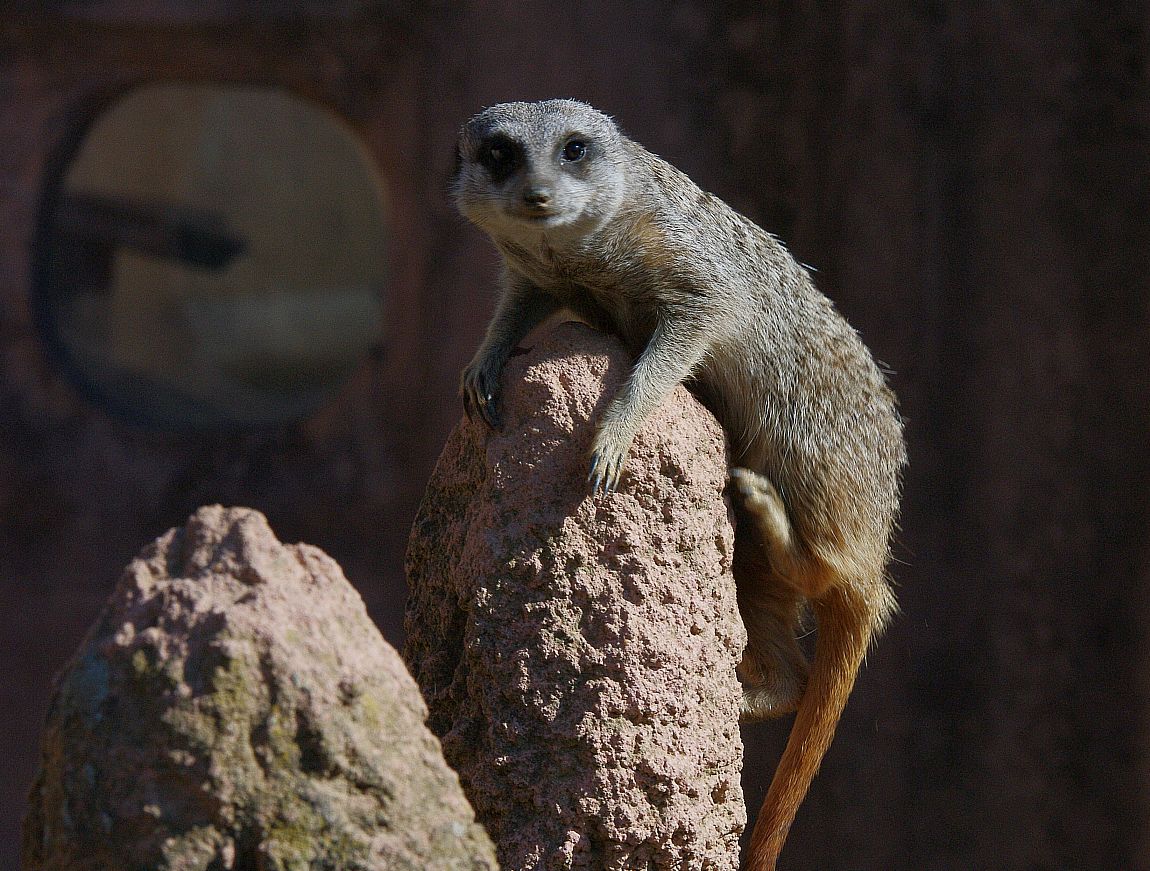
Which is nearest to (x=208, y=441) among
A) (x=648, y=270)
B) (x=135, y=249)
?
(x=135, y=249)

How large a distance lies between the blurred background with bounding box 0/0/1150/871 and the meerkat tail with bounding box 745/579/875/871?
1667 mm

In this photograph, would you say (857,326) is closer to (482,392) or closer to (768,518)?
(768,518)

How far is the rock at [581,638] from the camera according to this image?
168 cm

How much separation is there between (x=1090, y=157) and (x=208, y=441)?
3.09m

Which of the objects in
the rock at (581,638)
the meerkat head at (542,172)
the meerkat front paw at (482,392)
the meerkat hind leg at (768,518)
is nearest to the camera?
the rock at (581,638)

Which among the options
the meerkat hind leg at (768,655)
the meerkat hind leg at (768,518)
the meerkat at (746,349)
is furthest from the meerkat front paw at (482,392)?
the meerkat hind leg at (768,655)

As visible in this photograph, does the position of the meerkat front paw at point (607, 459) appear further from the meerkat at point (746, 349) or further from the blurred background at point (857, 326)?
the blurred background at point (857, 326)

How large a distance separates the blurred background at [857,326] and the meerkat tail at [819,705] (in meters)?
1.67

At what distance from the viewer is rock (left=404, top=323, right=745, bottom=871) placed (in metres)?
1.68

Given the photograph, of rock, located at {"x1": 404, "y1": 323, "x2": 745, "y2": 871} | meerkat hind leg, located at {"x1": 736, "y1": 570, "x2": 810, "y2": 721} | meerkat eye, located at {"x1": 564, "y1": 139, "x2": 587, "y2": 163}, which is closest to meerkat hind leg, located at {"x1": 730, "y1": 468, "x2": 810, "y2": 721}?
meerkat hind leg, located at {"x1": 736, "y1": 570, "x2": 810, "y2": 721}

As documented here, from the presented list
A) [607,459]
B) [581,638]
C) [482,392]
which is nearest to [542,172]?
[482,392]

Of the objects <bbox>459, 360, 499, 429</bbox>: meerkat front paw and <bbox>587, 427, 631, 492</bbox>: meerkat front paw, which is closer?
<bbox>587, 427, 631, 492</bbox>: meerkat front paw

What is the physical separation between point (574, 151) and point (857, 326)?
217 centimetres

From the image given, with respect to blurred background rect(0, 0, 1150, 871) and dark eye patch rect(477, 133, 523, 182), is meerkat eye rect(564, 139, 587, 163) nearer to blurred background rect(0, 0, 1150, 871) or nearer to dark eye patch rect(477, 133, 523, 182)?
dark eye patch rect(477, 133, 523, 182)
